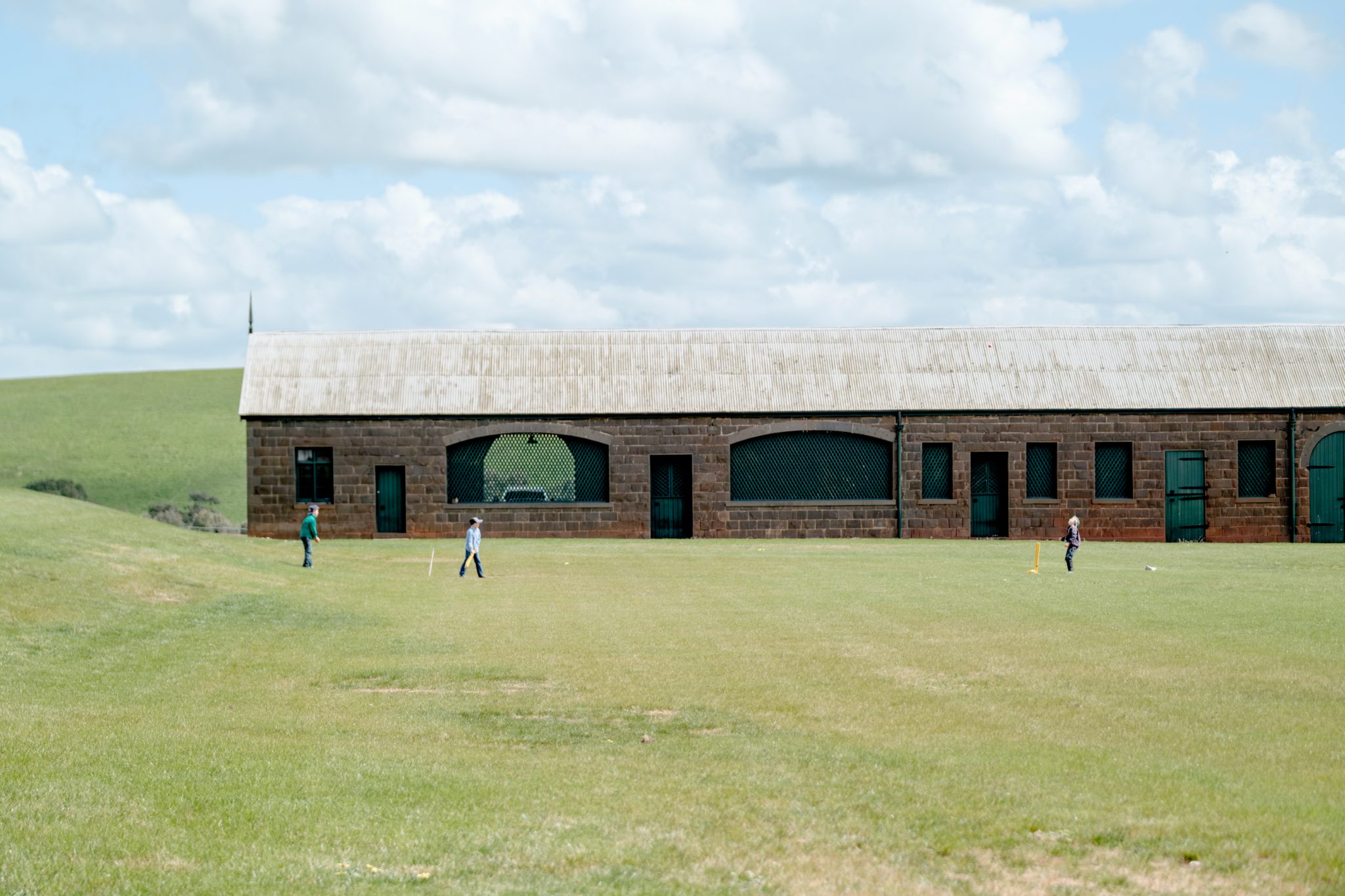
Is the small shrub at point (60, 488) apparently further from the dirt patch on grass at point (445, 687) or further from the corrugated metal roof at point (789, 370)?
the dirt patch on grass at point (445, 687)

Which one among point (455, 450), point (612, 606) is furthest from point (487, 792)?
point (455, 450)

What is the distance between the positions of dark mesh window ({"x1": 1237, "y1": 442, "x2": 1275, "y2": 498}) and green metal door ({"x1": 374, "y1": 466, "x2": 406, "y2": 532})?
74.1 feet

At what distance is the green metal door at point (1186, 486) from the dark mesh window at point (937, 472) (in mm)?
5850

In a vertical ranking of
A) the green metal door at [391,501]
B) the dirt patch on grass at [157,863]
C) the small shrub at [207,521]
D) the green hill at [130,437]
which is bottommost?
the dirt patch on grass at [157,863]

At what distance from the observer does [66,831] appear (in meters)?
8.34

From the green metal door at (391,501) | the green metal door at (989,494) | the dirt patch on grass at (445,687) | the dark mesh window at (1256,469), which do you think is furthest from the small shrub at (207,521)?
the dirt patch on grass at (445,687)

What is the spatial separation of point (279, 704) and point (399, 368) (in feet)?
99.3

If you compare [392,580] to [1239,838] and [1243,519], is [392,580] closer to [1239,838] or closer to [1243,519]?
[1239,838]

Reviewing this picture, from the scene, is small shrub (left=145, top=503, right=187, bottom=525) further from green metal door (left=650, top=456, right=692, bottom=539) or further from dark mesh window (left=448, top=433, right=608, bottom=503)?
green metal door (left=650, top=456, right=692, bottom=539)

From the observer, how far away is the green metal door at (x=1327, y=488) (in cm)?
4297

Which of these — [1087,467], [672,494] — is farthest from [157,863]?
[1087,467]

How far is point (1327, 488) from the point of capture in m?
43.1

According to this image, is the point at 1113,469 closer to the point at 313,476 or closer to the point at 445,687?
the point at 313,476

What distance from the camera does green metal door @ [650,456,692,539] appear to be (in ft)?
140
